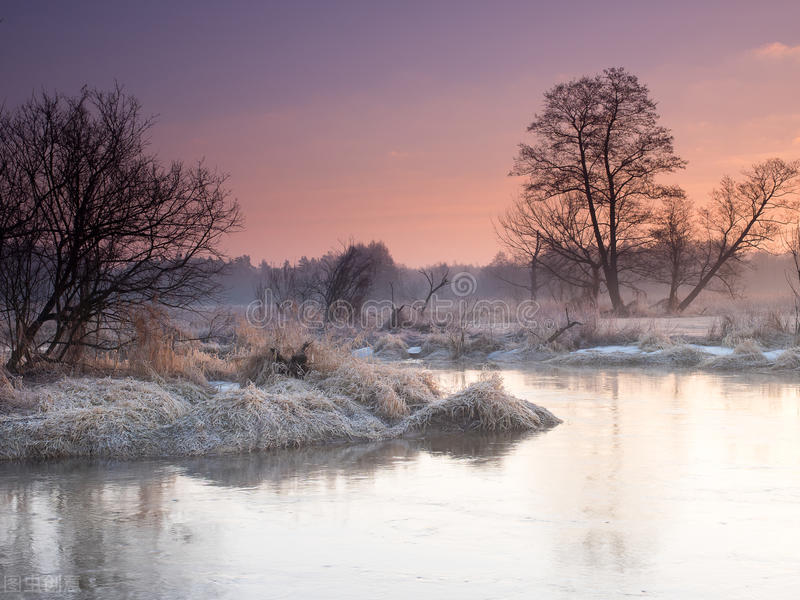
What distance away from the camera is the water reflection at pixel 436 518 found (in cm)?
506

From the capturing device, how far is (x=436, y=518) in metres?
6.53

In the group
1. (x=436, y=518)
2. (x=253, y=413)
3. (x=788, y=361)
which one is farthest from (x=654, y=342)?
(x=436, y=518)

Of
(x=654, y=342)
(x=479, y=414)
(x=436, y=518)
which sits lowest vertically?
(x=436, y=518)

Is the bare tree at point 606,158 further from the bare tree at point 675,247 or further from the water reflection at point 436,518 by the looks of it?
the water reflection at point 436,518

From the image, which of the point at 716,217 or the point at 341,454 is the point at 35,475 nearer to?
the point at 341,454

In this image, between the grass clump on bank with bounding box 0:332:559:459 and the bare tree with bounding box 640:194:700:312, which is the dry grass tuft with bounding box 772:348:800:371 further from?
the bare tree with bounding box 640:194:700:312

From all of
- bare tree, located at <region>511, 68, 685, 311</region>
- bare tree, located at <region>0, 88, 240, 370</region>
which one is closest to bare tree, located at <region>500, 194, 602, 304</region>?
bare tree, located at <region>511, 68, 685, 311</region>

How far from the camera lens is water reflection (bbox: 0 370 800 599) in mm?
5062

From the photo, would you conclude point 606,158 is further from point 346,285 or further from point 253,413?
point 253,413

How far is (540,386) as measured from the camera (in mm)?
16031

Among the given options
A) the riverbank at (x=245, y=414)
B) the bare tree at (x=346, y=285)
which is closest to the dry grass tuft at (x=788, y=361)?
the riverbank at (x=245, y=414)

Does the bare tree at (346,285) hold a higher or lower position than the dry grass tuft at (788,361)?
higher

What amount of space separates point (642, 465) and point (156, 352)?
7336 mm

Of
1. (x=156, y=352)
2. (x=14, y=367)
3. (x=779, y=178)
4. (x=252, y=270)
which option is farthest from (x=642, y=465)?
(x=252, y=270)
